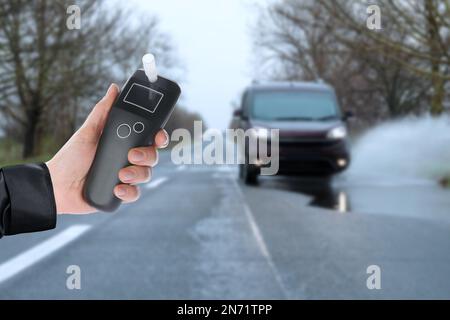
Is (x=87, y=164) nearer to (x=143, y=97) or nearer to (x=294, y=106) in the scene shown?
(x=143, y=97)

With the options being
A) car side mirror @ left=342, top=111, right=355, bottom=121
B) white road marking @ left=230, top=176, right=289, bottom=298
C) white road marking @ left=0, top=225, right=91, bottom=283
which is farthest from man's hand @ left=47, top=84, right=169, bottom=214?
white road marking @ left=0, top=225, right=91, bottom=283

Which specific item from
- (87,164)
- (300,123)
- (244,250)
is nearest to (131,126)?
(87,164)

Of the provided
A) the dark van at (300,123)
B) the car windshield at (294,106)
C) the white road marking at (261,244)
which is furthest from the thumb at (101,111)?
the white road marking at (261,244)

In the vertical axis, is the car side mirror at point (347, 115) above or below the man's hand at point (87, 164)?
below

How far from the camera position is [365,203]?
650 inches

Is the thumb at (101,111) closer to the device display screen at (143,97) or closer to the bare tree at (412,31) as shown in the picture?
the device display screen at (143,97)

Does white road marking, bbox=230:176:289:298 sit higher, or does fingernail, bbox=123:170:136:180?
fingernail, bbox=123:170:136:180

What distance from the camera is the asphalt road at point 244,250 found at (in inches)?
371

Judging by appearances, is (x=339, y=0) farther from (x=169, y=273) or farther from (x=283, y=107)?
(x=169, y=273)

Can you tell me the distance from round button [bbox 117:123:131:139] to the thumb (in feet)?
0.15

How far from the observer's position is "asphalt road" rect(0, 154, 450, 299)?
371 inches

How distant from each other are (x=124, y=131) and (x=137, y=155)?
1.5 inches

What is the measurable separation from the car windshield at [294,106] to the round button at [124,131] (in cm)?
131

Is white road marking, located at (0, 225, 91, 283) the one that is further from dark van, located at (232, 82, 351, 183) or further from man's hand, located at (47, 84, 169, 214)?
man's hand, located at (47, 84, 169, 214)
